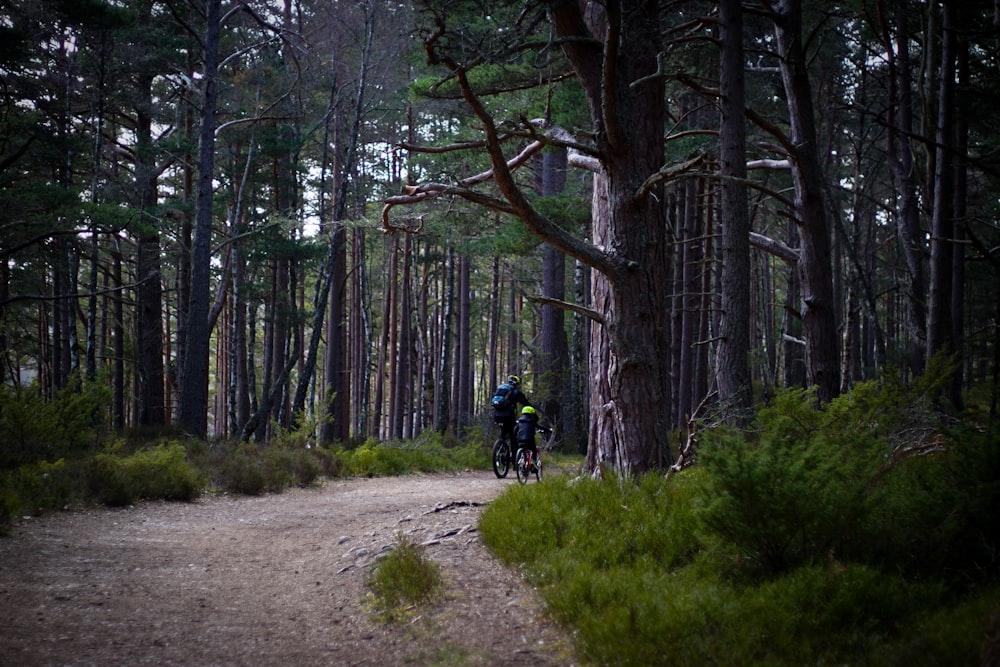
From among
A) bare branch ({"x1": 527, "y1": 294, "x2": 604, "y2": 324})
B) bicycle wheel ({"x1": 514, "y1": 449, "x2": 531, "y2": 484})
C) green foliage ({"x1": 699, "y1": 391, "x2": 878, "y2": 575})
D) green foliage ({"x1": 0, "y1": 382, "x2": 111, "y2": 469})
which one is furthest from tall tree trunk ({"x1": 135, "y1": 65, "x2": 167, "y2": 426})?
green foliage ({"x1": 699, "y1": 391, "x2": 878, "y2": 575})

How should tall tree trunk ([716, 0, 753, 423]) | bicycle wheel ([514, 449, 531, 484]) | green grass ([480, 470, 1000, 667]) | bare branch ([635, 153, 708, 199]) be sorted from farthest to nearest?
1. bicycle wheel ([514, 449, 531, 484])
2. tall tree trunk ([716, 0, 753, 423])
3. bare branch ([635, 153, 708, 199])
4. green grass ([480, 470, 1000, 667])

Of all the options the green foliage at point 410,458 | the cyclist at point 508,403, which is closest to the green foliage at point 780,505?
the cyclist at point 508,403

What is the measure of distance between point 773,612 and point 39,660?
3.99 m

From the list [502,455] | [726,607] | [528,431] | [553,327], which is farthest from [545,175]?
[726,607]

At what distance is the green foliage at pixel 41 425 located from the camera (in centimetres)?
990

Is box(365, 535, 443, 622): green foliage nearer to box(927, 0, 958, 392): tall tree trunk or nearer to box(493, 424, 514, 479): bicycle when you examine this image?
box(927, 0, 958, 392): tall tree trunk

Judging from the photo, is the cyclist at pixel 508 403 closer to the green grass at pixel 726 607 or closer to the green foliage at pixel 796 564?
the green foliage at pixel 796 564

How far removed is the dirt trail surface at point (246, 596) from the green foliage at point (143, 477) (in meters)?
0.38

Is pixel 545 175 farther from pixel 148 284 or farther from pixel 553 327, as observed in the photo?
pixel 148 284

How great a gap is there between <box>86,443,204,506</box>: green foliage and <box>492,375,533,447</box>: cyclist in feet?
16.5

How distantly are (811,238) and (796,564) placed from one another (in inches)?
290

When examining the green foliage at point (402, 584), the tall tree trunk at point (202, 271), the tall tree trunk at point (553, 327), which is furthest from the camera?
the tall tree trunk at point (553, 327)

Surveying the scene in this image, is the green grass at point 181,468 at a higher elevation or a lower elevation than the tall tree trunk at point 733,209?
lower

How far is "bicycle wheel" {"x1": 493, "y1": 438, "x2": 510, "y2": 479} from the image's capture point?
44.8ft
